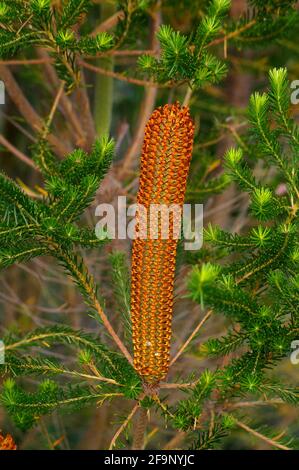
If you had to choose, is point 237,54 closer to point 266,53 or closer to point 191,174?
point 266,53

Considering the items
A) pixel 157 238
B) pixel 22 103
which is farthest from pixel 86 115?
pixel 157 238

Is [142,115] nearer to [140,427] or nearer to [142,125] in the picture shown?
[142,125]

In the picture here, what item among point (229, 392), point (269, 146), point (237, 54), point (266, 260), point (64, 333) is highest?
point (237, 54)

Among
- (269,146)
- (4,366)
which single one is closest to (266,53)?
(269,146)

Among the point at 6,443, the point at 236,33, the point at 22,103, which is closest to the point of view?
the point at 6,443

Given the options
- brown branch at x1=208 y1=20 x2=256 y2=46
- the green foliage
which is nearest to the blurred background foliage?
brown branch at x1=208 y1=20 x2=256 y2=46

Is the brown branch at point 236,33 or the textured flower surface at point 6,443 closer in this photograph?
the textured flower surface at point 6,443

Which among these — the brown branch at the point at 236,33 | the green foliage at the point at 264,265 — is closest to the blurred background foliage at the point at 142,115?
the brown branch at the point at 236,33

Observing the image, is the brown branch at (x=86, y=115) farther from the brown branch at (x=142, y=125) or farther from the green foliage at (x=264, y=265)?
the green foliage at (x=264, y=265)
